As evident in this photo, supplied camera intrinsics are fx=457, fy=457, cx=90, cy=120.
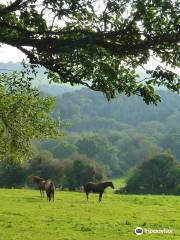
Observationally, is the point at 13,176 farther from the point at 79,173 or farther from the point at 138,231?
the point at 138,231

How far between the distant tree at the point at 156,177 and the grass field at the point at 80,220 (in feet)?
174

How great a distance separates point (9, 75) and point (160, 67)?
15.5m

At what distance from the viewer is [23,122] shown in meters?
31.6

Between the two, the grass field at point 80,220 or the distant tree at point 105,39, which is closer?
the distant tree at point 105,39

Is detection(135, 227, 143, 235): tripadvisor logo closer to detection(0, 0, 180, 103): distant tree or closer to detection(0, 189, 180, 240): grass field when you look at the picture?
detection(0, 189, 180, 240): grass field

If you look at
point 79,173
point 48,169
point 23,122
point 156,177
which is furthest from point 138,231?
point 156,177

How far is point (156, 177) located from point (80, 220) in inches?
2629

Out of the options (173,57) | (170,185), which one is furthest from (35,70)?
(170,185)

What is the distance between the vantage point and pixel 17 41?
14.2 meters

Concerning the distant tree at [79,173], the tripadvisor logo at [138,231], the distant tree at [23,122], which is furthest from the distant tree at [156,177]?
the tripadvisor logo at [138,231]

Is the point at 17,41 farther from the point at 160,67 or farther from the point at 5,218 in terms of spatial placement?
the point at 5,218

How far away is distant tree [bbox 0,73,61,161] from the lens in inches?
1203

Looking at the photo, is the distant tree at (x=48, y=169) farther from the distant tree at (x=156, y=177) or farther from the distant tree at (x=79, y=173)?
the distant tree at (x=156, y=177)

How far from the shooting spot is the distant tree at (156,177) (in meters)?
91.7
